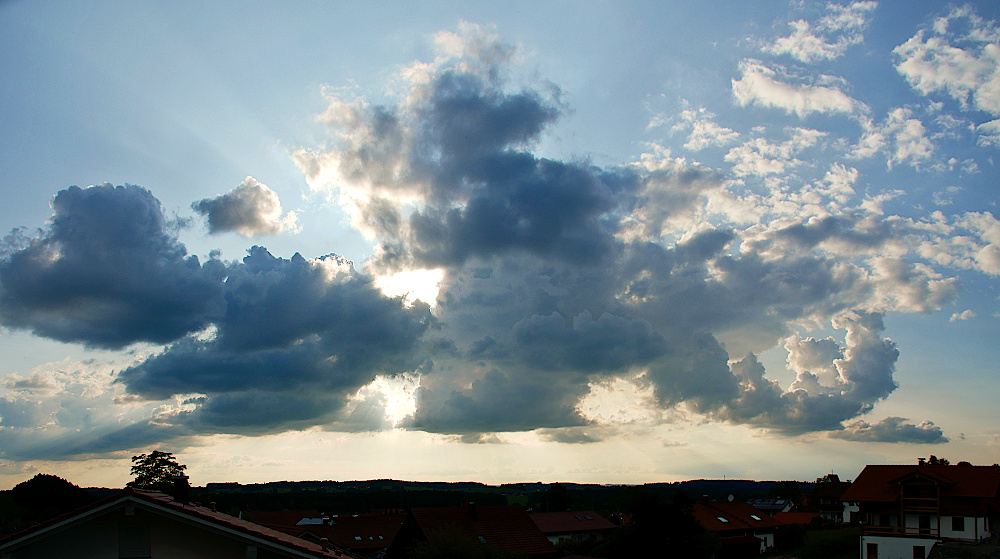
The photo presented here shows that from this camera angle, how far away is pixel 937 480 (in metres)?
49.1

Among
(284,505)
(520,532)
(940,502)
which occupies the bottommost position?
(284,505)

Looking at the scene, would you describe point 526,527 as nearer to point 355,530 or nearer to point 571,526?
point 571,526

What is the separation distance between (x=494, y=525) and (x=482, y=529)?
1758 millimetres

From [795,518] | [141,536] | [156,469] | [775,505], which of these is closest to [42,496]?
[156,469]

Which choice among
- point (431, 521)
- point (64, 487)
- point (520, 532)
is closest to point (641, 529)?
point (520, 532)

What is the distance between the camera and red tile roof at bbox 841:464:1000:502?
4869 cm

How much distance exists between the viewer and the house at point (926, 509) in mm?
48219

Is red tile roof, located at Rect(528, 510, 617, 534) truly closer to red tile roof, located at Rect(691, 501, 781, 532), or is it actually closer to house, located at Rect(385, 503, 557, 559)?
red tile roof, located at Rect(691, 501, 781, 532)

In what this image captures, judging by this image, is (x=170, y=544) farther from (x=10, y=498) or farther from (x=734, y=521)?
(x=10, y=498)

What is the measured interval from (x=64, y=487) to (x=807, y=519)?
12146 cm

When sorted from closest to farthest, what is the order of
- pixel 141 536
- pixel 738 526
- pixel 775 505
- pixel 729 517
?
pixel 141 536 < pixel 738 526 < pixel 729 517 < pixel 775 505

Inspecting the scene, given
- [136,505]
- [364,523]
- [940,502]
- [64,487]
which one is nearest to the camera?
[136,505]

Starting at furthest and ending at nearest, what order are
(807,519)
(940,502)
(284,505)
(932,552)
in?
(284,505)
(807,519)
(940,502)
(932,552)

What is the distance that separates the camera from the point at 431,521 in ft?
174
